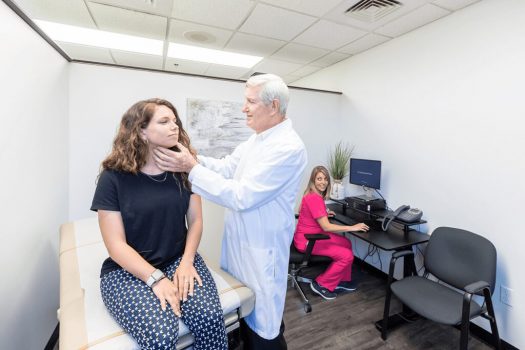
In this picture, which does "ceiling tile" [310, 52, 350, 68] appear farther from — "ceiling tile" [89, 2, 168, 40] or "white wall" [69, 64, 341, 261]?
"ceiling tile" [89, 2, 168, 40]

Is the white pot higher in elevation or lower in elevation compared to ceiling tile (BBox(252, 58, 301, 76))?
lower

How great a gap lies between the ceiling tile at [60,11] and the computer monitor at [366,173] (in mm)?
2971

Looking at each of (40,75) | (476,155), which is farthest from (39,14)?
(476,155)

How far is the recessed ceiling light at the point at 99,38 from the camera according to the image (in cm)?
289

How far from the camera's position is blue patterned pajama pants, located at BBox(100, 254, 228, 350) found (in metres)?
0.98

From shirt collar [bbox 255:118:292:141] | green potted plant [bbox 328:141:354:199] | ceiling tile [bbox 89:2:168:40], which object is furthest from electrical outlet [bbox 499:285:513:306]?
ceiling tile [bbox 89:2:168:40]

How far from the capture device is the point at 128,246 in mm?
1196

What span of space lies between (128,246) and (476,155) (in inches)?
97.6

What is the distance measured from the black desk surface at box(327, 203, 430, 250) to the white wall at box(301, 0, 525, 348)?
0.25 metres

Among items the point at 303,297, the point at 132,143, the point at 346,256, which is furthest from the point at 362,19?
the point at 303,297

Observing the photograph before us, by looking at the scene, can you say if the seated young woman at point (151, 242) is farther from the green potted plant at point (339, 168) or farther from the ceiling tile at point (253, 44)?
the green potted plant at point (339, 168)

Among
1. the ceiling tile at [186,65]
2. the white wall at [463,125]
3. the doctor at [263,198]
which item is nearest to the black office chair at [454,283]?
the white wall at [463,125]

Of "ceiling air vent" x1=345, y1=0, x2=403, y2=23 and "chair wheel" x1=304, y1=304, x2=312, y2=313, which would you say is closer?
"ceiling air vent" x1=345, y1=0, x2=403, y2=23

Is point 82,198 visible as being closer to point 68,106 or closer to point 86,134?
point 86,134
